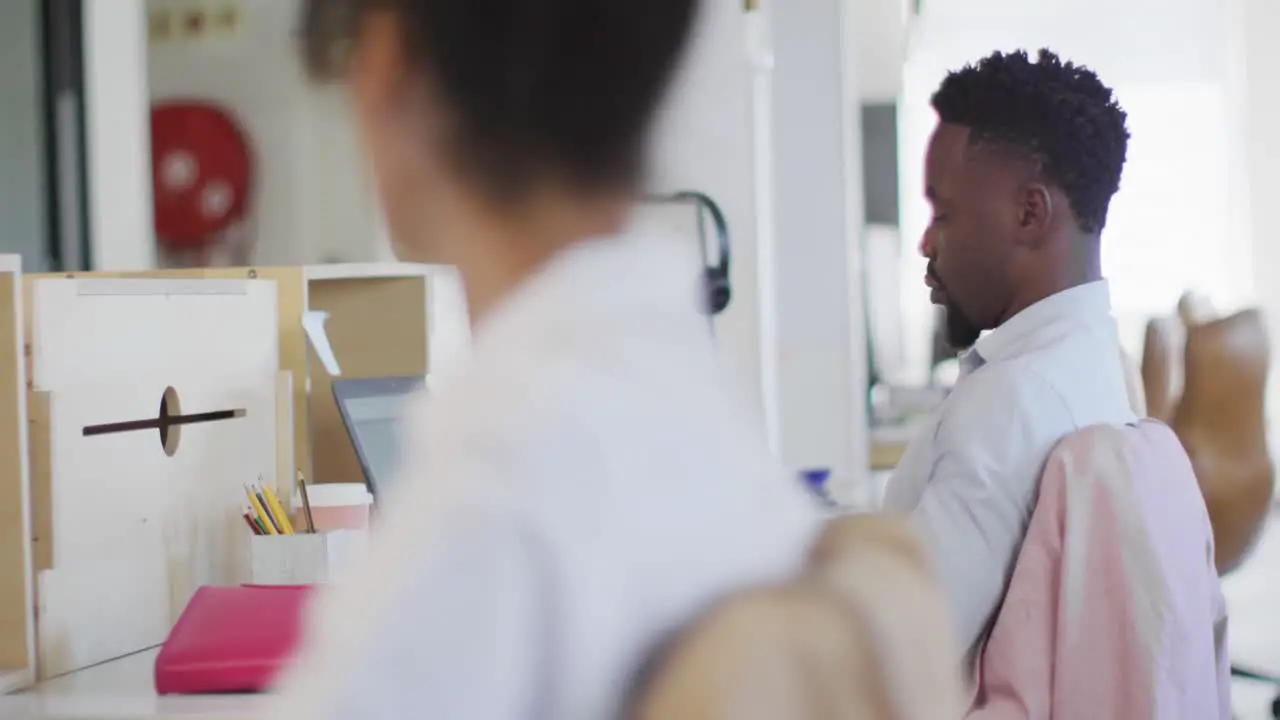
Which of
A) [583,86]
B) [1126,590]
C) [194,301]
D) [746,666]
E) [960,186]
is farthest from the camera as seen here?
[194,301]

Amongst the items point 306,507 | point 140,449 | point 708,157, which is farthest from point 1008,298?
point 140,449

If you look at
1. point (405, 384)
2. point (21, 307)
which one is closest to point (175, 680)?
point (21, 307)

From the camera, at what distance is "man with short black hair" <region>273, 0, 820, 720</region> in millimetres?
518

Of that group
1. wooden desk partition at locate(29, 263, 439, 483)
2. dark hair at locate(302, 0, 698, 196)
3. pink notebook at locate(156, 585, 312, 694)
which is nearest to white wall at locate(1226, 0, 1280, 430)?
wooden desk partition at locate(29, 263, 439, 483)

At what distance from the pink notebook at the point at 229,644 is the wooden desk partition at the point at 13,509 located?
15 cm

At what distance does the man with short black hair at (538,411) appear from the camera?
1.70 ft

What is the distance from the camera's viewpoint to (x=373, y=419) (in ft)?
6.75

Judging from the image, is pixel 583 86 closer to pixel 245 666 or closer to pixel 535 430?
pixel 535 430

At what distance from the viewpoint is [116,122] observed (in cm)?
306

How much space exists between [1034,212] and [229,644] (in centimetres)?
92

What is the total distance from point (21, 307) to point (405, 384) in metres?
0.71

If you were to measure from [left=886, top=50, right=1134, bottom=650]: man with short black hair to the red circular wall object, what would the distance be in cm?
228

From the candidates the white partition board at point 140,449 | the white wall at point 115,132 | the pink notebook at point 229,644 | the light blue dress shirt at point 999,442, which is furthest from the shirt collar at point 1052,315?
the white wall at point 115,132

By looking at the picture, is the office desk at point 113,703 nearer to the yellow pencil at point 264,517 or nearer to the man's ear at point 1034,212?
the yellow pencil at point 264,517
